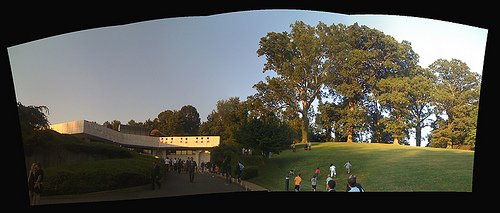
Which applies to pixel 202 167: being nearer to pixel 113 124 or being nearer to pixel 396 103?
pixel 113 124

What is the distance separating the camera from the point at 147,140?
18.7 metres

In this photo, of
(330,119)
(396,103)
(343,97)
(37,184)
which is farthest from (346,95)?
(37,184)

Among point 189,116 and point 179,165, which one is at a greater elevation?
point 189,116

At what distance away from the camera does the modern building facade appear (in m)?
17.2

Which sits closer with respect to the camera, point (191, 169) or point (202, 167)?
point (191, 169)

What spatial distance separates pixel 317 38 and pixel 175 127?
769 cm

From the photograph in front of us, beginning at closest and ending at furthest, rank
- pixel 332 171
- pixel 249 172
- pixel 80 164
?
pixel 80 164 → pixel 249 172 → pixel 332 171

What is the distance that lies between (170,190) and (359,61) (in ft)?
35.1

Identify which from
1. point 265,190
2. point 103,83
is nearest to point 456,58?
point 265,190

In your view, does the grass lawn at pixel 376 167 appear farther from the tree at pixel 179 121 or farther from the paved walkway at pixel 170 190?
the tree at pixel 179 121

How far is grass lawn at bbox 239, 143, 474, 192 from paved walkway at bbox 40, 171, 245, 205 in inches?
60.5

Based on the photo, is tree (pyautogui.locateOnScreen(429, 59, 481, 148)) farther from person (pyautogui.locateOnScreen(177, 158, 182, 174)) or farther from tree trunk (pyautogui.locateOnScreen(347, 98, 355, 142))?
person (pyautogui.locateOnScreen(177, 158, 182, 174))

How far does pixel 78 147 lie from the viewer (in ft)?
54.8

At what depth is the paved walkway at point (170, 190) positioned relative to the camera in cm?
1542
